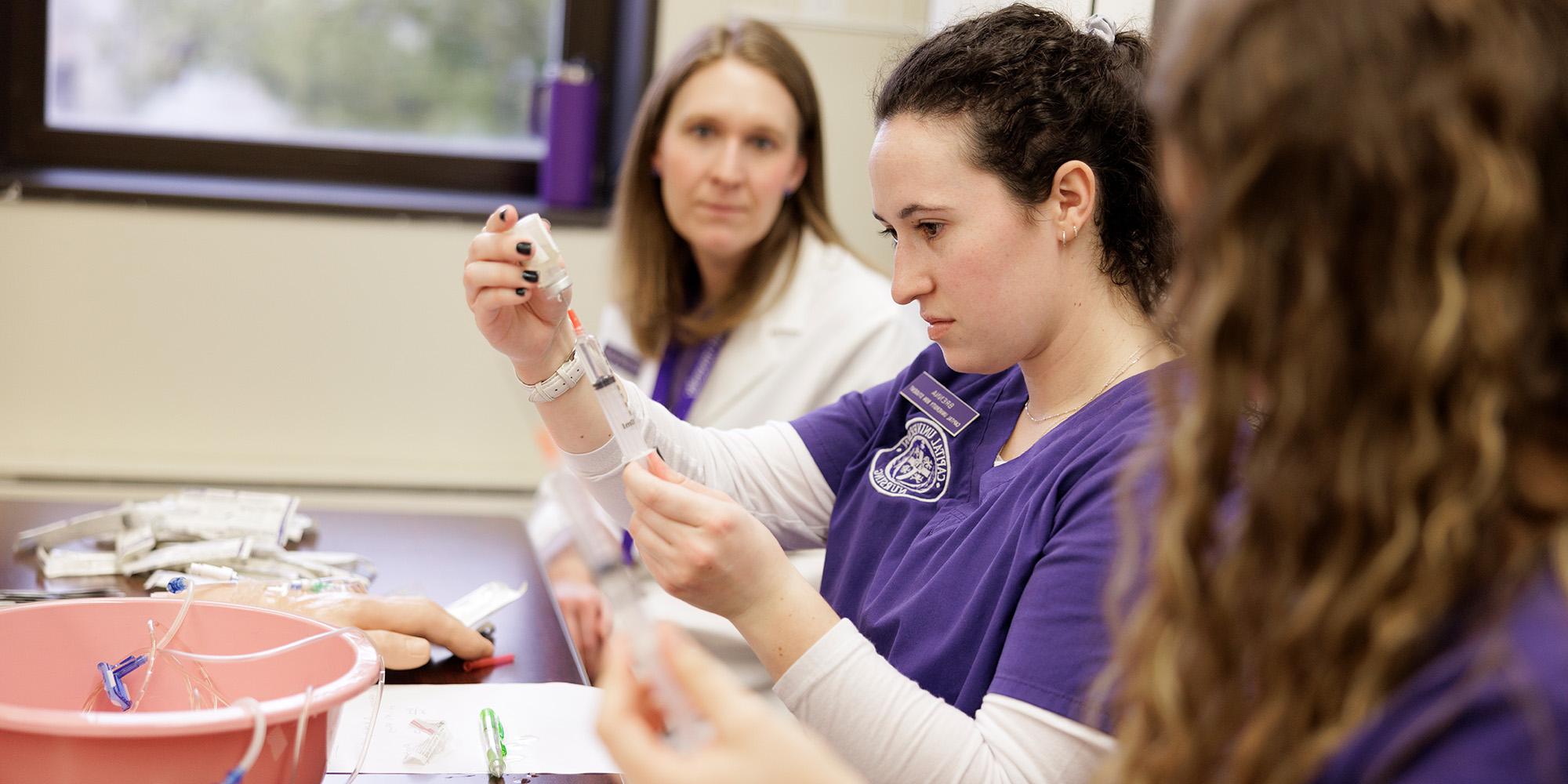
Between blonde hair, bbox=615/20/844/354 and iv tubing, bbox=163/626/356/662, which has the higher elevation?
blonde hair, bbox=615/20/844/354

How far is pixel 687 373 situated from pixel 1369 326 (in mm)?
1603

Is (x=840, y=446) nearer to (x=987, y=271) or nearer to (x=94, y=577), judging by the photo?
(x=987, y=271)

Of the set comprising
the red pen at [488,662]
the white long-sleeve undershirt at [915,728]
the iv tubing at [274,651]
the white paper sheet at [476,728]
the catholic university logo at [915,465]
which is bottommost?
the red pen at [488,662]

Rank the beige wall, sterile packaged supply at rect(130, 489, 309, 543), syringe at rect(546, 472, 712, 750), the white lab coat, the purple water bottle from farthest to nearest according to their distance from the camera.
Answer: the purple water bottle < the beige wall < the white lab coat < sterile packaged supply at rect(130, 489, 309, 543) < syringe at rect(546, 472, 712, 750)

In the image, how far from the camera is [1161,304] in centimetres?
124

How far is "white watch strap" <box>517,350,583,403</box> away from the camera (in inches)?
56.2

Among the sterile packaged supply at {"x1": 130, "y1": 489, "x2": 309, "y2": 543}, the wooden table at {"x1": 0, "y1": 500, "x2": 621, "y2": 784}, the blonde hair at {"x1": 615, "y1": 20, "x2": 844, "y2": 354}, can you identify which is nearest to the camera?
the wooden table at {"x1": 0, "y1": 500, "x2": 621, "y2": 784}

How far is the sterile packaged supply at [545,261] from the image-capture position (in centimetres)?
131

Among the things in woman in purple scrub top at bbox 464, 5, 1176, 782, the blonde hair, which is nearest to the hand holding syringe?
woman in purple scrub top at bbox 464, 5, 1176, 782

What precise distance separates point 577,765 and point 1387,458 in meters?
0.67

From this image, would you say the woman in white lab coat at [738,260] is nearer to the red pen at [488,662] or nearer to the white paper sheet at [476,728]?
the red pen at [488,662]

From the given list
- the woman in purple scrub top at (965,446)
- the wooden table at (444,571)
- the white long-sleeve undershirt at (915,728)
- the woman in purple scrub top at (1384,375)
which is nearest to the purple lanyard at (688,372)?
the wooden table at (444,571)

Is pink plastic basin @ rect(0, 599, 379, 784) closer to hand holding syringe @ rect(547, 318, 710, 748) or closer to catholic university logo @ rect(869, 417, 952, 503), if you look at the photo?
hand holding syringe @ rect(547, 318, 710, 748)

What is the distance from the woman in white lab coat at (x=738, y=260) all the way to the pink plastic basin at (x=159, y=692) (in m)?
0.99
